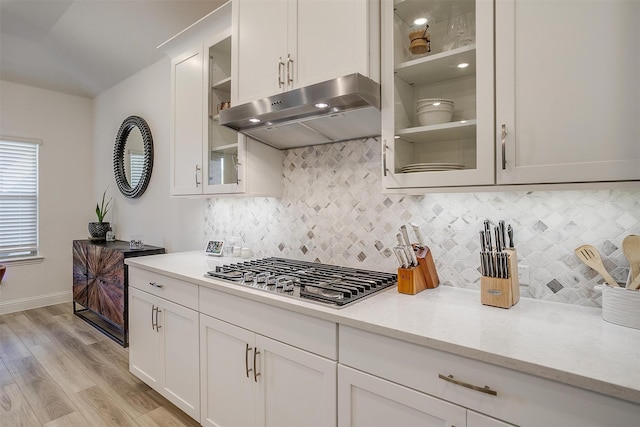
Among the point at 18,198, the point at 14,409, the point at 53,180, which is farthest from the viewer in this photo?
the point at 53,180

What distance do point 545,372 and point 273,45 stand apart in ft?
5.99

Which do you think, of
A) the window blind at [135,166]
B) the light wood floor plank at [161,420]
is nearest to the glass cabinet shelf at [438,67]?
the light wood floor plank at [161,420]

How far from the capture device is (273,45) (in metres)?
1.79

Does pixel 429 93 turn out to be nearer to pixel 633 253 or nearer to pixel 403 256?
pixel 403 256

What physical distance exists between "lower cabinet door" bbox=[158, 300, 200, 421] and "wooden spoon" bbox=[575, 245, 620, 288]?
1.82 meters

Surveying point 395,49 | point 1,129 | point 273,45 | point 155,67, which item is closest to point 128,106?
point 155,67

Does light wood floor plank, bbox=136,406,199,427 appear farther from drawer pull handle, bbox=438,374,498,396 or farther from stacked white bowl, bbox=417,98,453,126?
stacked white bowl, bbox=417,98,453,126

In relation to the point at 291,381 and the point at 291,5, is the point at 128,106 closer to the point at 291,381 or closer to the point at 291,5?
the point at 291,5

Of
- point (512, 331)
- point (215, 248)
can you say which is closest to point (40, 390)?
point (215, 248)

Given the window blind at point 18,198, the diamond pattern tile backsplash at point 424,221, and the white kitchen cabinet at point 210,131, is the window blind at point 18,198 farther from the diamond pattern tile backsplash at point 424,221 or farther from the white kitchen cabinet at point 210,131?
the diamond pattern tile backsplash at point 424,221

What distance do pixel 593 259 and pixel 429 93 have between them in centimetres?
95

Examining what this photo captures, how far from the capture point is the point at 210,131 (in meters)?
2.30

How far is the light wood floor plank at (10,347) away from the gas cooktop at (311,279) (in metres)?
2.52

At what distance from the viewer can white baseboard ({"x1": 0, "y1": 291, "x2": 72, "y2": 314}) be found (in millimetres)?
4039
